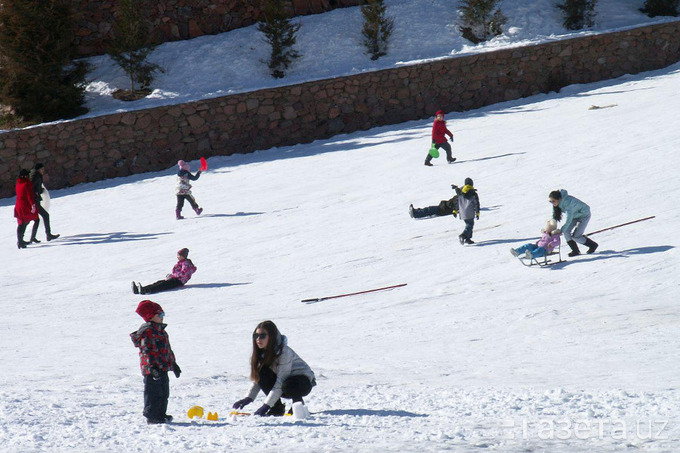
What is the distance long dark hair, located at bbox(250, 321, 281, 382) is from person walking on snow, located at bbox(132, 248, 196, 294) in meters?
6.09

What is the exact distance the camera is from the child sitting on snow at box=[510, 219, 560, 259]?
35.6 ft

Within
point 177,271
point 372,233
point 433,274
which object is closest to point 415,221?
point 372,233

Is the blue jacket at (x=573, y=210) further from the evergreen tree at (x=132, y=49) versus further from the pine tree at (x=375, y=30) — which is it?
the evergreen tree at (x=132, y=49)

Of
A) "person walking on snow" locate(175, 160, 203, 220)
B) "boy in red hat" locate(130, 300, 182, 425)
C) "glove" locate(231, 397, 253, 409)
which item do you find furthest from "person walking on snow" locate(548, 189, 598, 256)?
"person walking on snow" locate(175, 160, 203, 220)

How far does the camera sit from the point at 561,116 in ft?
69.4

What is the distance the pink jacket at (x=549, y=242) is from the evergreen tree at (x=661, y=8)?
17.6 m

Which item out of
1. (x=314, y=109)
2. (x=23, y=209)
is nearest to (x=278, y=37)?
(x=314, y=109)

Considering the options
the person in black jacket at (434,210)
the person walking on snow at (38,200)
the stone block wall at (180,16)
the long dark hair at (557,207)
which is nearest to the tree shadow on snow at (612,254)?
the long dark hair at (557,207)

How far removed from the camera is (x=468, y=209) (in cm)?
1244

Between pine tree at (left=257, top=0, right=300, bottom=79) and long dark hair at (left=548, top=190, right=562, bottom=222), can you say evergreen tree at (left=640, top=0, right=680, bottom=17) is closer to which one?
pine tree at (left=257, top=0, right=300, bottom=79)

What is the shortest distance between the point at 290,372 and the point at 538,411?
1.89 m

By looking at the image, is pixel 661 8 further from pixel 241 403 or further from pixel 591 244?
pixel 241 403

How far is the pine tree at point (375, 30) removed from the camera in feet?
80.4

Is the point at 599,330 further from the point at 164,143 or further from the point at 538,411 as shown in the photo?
the point at 164,143
